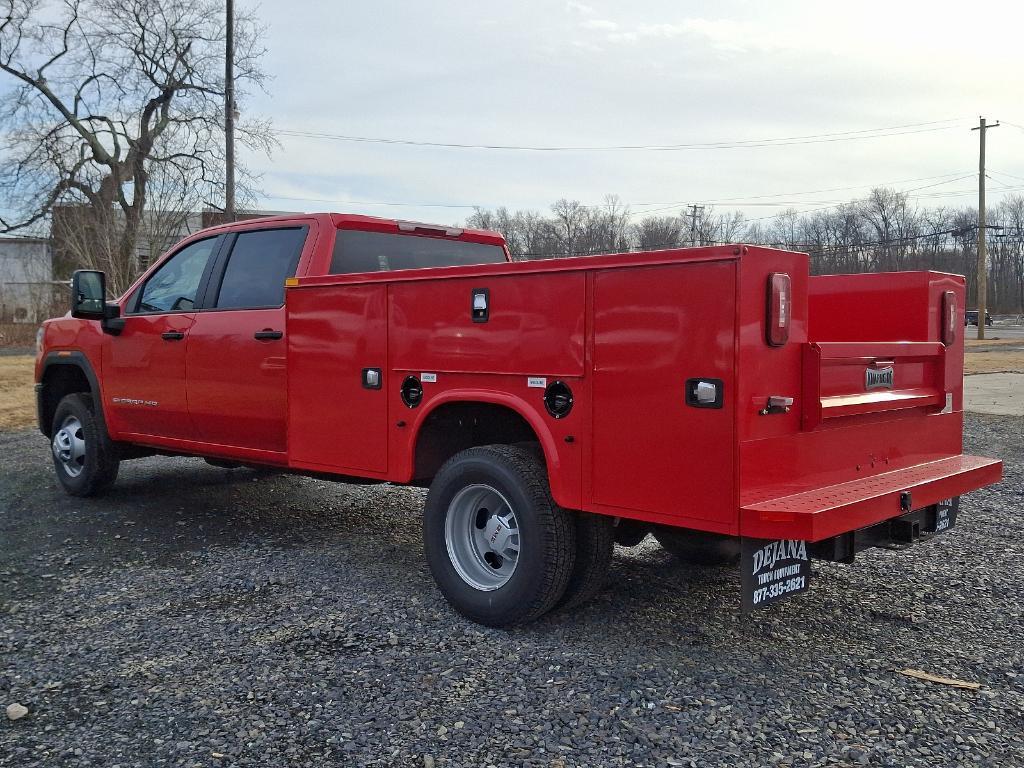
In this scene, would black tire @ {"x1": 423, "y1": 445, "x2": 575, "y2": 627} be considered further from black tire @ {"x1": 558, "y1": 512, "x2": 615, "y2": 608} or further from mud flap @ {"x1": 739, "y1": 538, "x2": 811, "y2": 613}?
mud flap @ {"x1": 739, "y1": 538, "x2": 811, "y2": 613}

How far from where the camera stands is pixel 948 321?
4.98 m

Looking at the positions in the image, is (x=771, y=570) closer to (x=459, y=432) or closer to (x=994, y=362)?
→ (x=459, y=432)

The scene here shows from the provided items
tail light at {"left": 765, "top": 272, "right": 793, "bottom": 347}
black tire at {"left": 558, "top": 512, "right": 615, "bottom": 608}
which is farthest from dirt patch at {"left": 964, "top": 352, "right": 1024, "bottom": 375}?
tail light at {"left": 765, "top": 272, "right": 793, "bottom": 347}

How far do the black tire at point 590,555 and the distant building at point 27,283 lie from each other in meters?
34.4

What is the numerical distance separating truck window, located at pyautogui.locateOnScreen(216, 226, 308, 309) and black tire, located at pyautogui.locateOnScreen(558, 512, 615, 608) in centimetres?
253

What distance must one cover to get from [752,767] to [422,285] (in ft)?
8.84

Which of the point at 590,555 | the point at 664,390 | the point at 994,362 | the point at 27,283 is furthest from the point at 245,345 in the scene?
the point at 27,283

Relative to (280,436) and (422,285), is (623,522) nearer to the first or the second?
(422,285)

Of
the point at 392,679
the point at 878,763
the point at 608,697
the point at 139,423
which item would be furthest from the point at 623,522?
the point at 139,423

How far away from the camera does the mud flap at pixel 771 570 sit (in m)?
3.62

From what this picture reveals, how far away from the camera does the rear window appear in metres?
5.82

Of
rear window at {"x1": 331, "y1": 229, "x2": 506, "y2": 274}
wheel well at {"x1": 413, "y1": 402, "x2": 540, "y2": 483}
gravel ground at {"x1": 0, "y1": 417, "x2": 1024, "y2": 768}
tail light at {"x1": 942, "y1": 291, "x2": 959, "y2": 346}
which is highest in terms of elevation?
rear window at {"x1": 331, "y1": 229, "x2": 506, "y2": 274}

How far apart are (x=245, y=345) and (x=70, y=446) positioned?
103 inches

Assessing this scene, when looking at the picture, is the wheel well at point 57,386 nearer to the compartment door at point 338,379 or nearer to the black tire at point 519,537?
the compartment door at point 338,379
